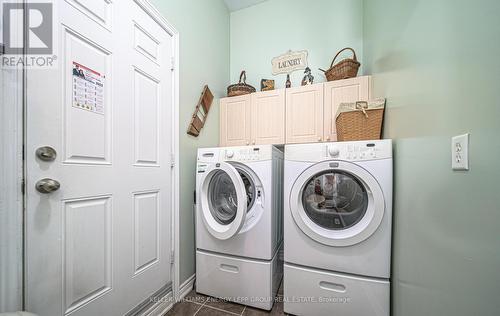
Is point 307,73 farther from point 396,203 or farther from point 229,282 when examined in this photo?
point 229,282

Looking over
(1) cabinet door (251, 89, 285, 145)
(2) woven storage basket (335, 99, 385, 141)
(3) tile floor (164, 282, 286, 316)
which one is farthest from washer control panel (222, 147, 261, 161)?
(3) tile floor (164, 282, 286, 316)

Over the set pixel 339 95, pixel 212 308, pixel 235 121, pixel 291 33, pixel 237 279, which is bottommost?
pixel 212 308

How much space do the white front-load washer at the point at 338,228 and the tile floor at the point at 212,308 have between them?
0.55ft

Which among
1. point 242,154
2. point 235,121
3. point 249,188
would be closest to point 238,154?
point 242,154

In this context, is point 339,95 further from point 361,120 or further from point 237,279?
point 237,279

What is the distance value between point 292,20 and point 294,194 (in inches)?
80.1

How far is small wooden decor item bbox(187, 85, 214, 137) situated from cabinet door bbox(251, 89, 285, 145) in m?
0.46

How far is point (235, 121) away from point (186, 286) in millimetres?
1561

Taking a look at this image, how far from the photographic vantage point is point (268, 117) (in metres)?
1.87

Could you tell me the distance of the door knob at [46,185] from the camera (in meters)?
0.69

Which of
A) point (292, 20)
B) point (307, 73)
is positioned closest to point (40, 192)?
point (307, 73)

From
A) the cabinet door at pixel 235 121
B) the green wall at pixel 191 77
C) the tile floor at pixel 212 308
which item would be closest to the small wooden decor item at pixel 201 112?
the green wall at pixel 191 77

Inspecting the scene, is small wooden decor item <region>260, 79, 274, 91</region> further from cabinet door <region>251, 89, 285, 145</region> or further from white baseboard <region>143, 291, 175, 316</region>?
white baseboard <region>143, 291, 175, 316</region>
